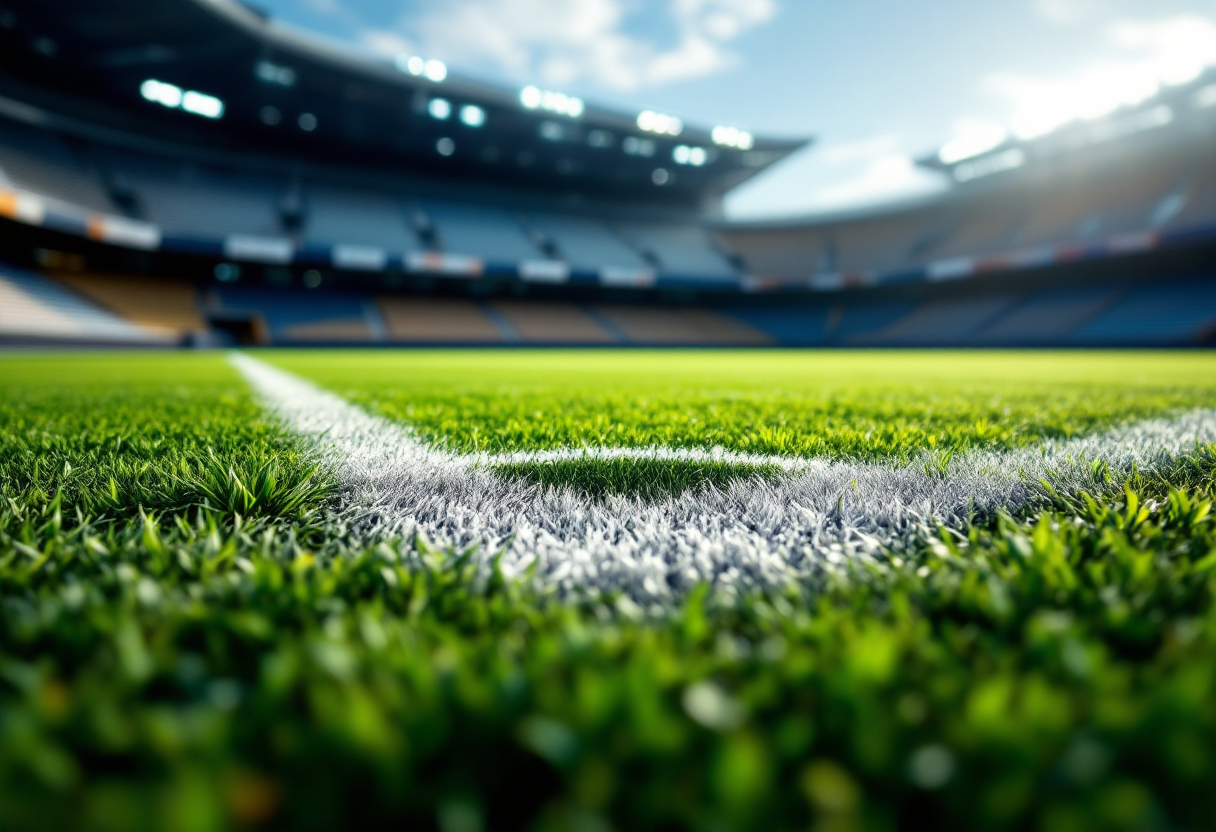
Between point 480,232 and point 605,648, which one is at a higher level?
point 480,232

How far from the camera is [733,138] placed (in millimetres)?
28125

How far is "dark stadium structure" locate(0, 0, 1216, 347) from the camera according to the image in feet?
64.0

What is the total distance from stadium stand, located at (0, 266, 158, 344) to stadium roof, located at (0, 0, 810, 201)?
705 centimetres

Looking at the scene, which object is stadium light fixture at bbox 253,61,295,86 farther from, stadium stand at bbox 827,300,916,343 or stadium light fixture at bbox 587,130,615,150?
stadium stand at bbox 827,300,916,343

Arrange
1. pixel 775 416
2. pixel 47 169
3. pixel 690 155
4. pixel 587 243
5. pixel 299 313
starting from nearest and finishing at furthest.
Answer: pixel 775 416 < pixel 47 169 < pixel 299 313 < pixel 690 155 < pixel 587 243

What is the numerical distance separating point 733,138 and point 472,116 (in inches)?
472

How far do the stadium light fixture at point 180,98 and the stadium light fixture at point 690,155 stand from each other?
18.8 meters

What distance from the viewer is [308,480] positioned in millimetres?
1354

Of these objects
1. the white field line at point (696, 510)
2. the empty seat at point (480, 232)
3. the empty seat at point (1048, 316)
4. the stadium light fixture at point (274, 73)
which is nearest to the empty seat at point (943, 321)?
the empty seat at point (1048, 316)

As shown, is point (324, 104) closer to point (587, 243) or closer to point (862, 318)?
point (587, 243)

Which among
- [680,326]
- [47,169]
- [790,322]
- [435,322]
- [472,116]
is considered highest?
[472,116]

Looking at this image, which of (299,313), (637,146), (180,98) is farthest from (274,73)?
(637,146)

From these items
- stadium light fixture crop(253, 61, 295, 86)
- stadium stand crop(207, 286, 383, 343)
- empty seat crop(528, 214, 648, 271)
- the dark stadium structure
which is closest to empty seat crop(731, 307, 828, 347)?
the dark stadium structure

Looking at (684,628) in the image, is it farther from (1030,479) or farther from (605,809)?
(1030,479)
